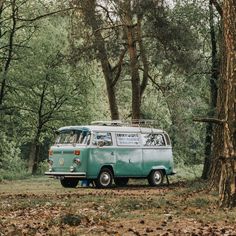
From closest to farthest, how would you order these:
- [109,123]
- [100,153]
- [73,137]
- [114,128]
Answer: [100,153] → [73,137] → [114,128] → [109,123]

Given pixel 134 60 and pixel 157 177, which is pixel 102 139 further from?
pixel 134 60

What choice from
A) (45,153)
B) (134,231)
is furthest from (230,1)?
(45,153)

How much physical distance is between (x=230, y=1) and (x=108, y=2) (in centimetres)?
1359

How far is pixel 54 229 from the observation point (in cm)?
1011

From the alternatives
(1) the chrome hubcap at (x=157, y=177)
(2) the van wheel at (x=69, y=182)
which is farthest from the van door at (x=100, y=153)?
(1) the chrome hubcap at (x=157, y=177)

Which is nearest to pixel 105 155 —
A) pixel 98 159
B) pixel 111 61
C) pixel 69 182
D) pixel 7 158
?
pixel 98 159

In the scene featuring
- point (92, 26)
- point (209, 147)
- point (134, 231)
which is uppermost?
point (92, 26)

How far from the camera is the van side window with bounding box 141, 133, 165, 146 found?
25875 mm

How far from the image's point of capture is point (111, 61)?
109ft

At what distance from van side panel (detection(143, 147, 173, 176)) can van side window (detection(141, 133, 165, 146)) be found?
8.4 inches

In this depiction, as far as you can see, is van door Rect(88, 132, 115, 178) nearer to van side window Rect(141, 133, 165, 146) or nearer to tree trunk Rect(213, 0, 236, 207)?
van side window Rect(141, 133, 165, 146)

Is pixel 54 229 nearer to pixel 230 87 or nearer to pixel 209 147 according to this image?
pixel 230 87

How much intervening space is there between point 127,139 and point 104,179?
81.8 inches

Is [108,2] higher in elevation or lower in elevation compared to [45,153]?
higher
